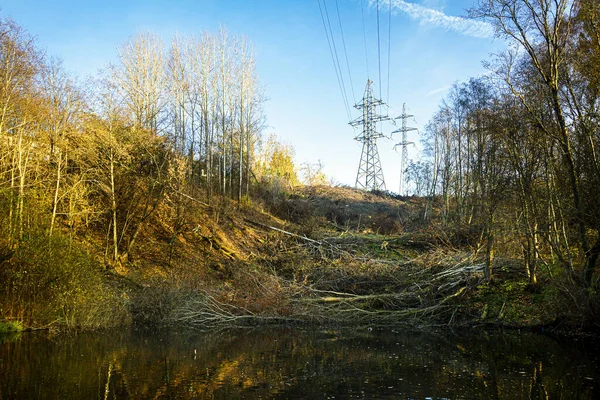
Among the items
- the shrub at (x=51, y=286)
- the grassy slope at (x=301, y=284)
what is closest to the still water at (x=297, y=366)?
the shrub at (x=51, y=286)

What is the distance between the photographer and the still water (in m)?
7.73

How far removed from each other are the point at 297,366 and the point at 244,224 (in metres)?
17.9

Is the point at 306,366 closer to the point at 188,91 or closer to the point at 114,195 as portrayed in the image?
the point at 114,195

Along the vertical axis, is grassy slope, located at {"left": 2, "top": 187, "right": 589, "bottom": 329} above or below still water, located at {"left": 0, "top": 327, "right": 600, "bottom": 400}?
above

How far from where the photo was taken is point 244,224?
27.5 metres

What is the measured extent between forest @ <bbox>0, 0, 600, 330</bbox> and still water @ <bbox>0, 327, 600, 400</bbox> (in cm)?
191

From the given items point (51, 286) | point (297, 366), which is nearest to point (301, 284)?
point (297, 366)

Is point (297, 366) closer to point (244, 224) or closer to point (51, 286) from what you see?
point (51, 286)

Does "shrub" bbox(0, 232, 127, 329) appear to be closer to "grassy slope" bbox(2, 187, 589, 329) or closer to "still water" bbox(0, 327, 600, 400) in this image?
"grassy slope" bbox(2, 187, 589, 329)

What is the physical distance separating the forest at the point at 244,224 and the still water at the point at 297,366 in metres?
1.91

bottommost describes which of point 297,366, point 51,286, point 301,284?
point 297,366

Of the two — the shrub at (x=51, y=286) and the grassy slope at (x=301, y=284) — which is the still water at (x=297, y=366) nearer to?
the shrub at (x=51, y=286)

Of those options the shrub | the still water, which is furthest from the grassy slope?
the still water

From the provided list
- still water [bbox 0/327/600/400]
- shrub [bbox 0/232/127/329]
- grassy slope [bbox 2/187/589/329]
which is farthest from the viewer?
grassy slope [bbox 2/187/589/329]
